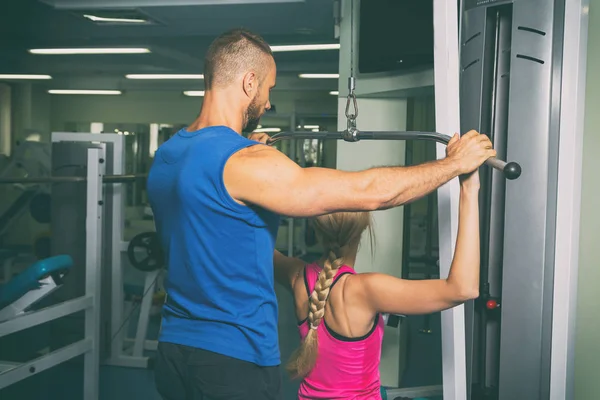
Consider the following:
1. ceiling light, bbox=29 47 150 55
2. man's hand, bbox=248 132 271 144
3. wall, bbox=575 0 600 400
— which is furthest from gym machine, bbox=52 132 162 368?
ceiling light, bbox=29 47 150 55

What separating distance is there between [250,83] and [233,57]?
6cm

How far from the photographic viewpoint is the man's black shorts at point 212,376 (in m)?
1.15

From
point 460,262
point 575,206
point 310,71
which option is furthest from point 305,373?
point 310,71

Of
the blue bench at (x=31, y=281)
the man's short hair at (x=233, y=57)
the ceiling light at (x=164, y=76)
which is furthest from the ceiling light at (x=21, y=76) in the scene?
the man's short hair at (x=233, y=57)

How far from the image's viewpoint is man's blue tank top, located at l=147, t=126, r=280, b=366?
44.4 inches

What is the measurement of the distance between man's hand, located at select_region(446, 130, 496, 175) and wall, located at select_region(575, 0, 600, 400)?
58 cm

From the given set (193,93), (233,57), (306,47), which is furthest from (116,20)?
→ (233,57)

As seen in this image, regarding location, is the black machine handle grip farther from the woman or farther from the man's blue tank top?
the man's blue tank top

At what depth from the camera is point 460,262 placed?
131 centimetres

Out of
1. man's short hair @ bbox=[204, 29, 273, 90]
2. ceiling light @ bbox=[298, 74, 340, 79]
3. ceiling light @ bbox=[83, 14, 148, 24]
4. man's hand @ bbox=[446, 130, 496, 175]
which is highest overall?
ceiling light @ bbox=[83, 14, 148, 24]

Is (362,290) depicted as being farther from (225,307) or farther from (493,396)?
(493,396)

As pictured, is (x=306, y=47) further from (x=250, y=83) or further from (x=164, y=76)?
(x=250, y=83)

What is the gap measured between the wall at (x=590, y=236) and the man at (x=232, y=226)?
2.00ft

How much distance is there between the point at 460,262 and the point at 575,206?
510 millimetres
